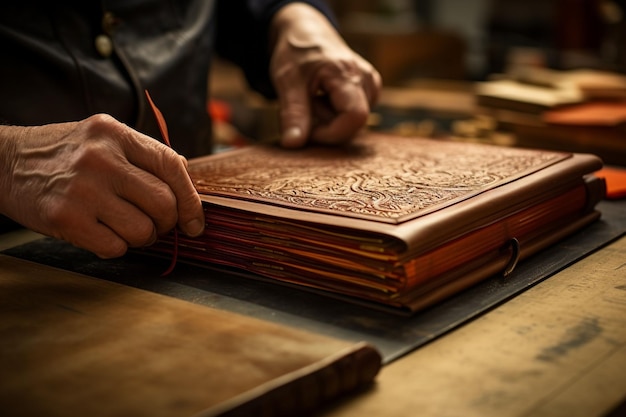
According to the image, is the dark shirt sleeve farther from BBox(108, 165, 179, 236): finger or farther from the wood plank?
the wood plank

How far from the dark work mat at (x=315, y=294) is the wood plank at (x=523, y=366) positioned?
25mm

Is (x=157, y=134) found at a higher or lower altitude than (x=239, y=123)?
higher

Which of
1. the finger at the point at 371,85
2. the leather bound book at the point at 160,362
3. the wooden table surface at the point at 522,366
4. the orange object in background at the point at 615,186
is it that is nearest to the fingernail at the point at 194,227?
the leather bound book at the point at 160,362

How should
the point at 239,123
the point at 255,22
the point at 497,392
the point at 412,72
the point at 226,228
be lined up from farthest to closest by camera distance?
1. the point at 412,72
2. the point at 239,123
3. the point at 255,22
4. the point at 226,228
5. the point at 497,392

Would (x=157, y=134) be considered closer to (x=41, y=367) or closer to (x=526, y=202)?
(x=526, y=202)

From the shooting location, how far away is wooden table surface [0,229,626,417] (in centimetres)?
72

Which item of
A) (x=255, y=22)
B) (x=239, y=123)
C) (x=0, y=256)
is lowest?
(x=239, y=123)

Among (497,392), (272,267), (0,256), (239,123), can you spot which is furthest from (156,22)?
(239,123)

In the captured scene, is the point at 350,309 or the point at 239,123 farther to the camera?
the point at 239,123

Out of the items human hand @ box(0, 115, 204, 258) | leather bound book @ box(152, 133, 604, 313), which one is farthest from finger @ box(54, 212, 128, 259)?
leather bound book @ box(152, 133, 604, 313)

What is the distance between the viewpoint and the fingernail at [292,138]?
1.46 metres

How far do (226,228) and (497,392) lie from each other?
437 mm

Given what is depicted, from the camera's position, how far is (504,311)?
94 centimetres

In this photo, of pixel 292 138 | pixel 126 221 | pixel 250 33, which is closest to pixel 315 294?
pixel 126 221
